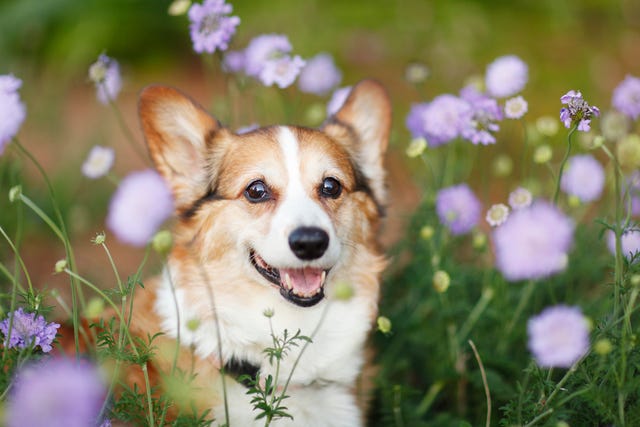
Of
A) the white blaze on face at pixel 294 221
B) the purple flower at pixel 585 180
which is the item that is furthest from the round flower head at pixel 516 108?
the white blaze on face at pixel 294 221

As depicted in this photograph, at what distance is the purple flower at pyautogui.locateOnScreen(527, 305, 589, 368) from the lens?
65.7 inches

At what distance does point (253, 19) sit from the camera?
668cm

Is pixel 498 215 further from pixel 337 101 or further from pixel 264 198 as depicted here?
pixel 337 101

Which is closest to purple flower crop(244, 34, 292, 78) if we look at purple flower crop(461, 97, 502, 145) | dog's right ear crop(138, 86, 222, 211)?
dog's right ear crop(138, 86, 222, 211)

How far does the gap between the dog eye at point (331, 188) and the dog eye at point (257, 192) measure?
0.26m

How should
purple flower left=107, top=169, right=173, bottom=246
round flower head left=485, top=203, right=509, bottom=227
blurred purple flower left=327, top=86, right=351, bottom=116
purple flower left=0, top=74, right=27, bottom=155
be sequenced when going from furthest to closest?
blurred purple flower left=327, top=86, right=351, bottom=116, round flower head left=485, top=203, right=509, bottom=227, purple flower left=107, top=169, right=173, bottom=246, purple flower left=0, top=74, right=27, bottom=155

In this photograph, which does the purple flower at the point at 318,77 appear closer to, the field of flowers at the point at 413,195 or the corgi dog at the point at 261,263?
the field of flowers at the point at 413,195

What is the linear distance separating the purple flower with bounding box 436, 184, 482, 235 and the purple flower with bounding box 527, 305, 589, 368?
4.31 ft

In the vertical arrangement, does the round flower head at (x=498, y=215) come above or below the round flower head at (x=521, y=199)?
below

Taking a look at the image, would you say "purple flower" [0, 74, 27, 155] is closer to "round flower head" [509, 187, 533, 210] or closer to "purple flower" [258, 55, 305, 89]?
"purple flower" [258, 55, 305, 89]

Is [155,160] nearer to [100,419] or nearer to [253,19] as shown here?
[100,419]

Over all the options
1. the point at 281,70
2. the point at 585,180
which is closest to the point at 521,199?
the point at 585,180

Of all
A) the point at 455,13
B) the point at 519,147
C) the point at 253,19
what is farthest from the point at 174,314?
the point at 455,13

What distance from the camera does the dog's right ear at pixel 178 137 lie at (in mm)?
2797
